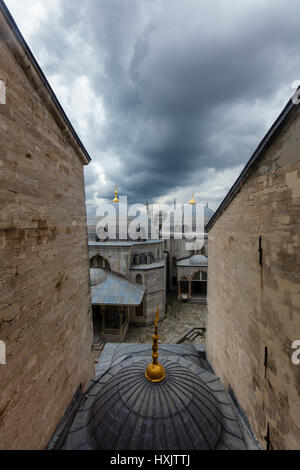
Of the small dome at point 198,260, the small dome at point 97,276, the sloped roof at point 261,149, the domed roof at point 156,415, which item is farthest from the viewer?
the small dome at point 198,260

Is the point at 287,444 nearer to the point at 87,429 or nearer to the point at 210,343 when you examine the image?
the point at 87,429

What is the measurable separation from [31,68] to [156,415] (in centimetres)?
677

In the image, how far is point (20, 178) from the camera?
296 cm

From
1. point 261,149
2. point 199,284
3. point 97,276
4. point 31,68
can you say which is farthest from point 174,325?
point 31,68

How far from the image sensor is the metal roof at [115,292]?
1284cm

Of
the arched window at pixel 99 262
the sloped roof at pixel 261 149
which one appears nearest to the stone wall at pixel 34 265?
the sloped roof at pixel 261 149

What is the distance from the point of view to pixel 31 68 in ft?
10.1

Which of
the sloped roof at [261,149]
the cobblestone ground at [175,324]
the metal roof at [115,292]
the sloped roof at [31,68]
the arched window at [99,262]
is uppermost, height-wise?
the sloped roof at [31,68]

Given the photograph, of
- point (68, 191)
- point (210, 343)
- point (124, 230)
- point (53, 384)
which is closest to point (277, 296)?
point (53, 384)

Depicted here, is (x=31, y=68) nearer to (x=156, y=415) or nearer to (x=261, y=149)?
(x=261, y=149)

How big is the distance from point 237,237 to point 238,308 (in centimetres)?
204

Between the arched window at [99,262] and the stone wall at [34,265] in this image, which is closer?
the stone wall at [34,265]

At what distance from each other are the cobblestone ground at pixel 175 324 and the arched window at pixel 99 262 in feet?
18.2

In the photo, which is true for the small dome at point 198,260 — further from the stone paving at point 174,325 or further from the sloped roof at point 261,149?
the sloped roof at point 261,149
